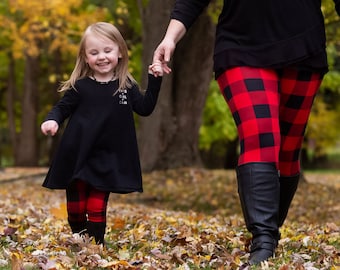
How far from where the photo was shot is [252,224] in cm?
374

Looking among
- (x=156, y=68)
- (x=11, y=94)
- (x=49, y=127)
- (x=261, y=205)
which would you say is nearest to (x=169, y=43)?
(x=156, y=68)

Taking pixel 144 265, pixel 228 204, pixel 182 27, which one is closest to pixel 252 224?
pixel 144 265

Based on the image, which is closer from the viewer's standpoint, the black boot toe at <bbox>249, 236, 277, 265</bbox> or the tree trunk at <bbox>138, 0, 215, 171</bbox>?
the black boot toe at <bbox>249, 236, 277, 265</bbox>

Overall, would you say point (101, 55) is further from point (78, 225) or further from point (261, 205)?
point (261, 205)

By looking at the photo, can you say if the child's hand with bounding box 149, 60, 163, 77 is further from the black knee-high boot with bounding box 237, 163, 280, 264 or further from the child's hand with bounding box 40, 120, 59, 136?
the black knee-high boot with bounding box 237, 163, 280, 264

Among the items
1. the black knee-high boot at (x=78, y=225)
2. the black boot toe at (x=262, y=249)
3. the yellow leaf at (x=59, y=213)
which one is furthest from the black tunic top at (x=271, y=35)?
the yellow leaf at (x=59, y=213)

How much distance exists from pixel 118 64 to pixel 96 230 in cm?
105

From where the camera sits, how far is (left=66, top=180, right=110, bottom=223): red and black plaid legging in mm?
4355

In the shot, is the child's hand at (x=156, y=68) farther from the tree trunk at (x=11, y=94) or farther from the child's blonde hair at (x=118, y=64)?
the tree trunk at (x=11, y=94)

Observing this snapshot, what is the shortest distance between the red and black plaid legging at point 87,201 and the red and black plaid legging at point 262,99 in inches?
38.3

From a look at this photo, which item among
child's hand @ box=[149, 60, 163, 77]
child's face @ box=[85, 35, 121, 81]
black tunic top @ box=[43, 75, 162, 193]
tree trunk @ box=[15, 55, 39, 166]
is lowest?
tree trunk @ box=[15, 55, 39, 166]

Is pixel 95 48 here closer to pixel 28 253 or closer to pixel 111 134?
pixel 111 134

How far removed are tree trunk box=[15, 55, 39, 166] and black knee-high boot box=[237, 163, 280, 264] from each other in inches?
930

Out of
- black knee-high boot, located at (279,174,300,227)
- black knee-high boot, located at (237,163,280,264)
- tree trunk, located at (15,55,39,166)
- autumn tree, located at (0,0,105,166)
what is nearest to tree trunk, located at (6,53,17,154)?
autumn tree, located at (0,0,105,166)
